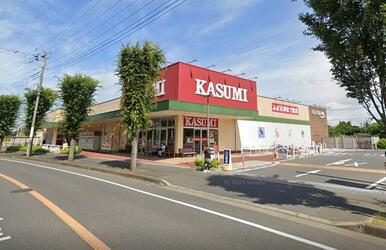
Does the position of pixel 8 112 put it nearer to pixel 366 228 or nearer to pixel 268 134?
pixel 268 134

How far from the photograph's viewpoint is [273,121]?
32000 mm

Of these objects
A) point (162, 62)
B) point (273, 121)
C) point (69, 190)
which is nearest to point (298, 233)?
point (69, 190)

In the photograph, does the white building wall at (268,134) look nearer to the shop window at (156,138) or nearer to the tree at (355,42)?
the shop window at (156,138)

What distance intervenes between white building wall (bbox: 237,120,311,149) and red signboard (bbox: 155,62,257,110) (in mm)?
2743

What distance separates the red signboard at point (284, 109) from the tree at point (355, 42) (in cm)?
2636

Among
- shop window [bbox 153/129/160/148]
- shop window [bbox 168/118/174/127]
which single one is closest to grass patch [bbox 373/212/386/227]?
shop window [bbox 168/118/174/127]

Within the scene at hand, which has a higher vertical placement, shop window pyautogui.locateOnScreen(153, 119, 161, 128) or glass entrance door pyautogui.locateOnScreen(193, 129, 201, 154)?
shop window pyautogui.locateOnScreen(153, 119, 161, 128)

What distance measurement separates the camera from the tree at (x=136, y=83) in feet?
50.8

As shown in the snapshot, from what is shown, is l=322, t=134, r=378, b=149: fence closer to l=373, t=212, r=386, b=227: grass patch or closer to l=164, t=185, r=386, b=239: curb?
l=164, t=185, r=386, b=239: curb

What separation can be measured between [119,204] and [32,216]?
6.85ft

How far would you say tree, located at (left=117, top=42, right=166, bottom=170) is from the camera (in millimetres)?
15492

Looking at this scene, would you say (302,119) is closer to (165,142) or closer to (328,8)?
(165,142)

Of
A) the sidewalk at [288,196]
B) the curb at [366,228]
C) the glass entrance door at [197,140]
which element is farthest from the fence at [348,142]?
the curb at [366,228]

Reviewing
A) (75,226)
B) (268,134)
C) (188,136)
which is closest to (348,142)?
(268,134)
